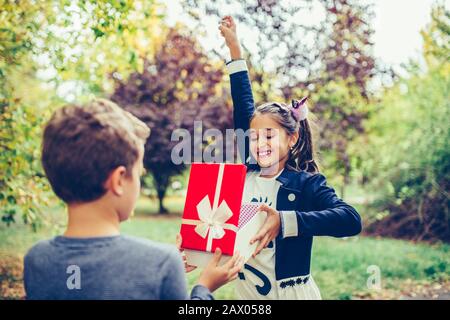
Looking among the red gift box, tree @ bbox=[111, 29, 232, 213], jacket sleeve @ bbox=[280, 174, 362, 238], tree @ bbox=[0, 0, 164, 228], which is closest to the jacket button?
jacket sleeve @ bbox=[280, 174, 362, 238]

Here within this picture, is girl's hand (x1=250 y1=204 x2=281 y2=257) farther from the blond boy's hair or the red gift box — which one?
the blond boy's hair

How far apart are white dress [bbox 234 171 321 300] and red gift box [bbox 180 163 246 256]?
0.28 meters

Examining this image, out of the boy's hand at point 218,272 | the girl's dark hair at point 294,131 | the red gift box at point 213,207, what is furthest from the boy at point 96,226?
the girl's dark hair at point 294,131

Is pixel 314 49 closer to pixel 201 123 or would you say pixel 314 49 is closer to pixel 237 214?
pixel 201 123

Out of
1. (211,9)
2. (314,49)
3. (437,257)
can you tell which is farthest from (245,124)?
(437,257)

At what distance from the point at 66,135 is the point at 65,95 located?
420 cm

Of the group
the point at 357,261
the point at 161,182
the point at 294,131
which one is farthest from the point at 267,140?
the point at 161,182

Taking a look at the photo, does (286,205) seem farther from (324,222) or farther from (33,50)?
(33,50)

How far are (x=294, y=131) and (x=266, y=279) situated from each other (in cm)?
53

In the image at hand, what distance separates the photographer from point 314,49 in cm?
491

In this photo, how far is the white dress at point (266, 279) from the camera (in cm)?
159

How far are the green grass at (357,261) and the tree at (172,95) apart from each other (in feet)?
5.60

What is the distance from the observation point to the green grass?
14.8ft

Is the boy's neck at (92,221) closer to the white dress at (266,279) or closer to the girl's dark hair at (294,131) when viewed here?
the white dress at (266,279)
